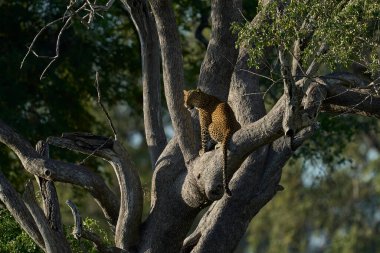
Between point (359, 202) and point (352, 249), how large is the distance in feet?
7.96

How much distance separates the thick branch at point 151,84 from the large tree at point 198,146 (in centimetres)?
1

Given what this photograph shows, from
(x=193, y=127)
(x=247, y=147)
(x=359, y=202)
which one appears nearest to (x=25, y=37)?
(x=193, y=127)

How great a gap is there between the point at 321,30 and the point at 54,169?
140 inches

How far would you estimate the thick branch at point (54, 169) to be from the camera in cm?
1305

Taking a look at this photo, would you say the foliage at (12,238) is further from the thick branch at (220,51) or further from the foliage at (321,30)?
the foliage at (321,30)

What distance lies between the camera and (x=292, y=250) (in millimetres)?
38688

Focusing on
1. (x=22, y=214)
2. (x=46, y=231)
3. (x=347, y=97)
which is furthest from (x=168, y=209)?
(x=347, y=97)

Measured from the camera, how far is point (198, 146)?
13102 mm

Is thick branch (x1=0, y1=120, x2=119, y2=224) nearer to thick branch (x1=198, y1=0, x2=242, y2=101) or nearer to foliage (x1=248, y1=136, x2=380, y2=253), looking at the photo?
thick branch (x1=198, y1=0, x2=242, y2=101)

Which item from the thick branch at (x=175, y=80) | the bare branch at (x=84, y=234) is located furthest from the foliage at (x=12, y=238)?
the thick branch at (x=175, y=80)

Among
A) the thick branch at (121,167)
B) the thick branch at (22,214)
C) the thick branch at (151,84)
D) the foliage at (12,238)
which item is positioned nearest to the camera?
the thick branch at (121,167)

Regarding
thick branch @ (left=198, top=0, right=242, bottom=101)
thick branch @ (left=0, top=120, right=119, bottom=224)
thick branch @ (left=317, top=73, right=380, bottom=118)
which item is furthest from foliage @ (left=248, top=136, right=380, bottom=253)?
thick branch @ (left=317, top=73, right=380, bottom=118)

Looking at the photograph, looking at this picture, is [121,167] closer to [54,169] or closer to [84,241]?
[54,169]

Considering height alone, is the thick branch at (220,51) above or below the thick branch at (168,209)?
above
